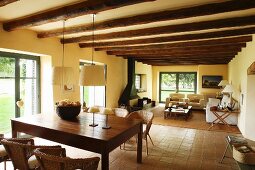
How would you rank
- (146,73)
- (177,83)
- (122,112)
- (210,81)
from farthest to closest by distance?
(177,83) → (146,73) → (210,81) → (122,112)

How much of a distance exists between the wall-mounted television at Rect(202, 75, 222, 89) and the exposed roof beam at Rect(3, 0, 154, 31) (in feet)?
31.3

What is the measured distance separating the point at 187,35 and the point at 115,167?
3322 millimetres

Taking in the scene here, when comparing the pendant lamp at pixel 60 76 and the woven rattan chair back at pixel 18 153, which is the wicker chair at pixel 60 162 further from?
the pendant lamp at pixel 60 76

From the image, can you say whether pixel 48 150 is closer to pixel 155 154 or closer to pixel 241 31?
pixel 155 154

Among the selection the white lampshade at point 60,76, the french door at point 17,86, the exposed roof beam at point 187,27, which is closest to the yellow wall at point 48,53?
the french door at point 17,86

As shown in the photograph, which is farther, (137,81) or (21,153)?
(137,81)

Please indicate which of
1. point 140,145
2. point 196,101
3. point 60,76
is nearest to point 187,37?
point 140,145

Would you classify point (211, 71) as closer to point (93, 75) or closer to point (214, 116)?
point (214, 116)

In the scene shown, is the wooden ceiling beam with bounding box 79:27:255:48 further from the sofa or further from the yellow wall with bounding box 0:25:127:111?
the sofa

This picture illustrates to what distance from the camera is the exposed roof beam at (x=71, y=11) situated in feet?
8.41

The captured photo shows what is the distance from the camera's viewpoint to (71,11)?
9.61 ft

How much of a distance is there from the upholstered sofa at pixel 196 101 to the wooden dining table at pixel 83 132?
712 centimetres

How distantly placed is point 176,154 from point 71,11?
331 cm

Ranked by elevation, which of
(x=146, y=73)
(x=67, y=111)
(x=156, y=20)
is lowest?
(x=67, y=111)
